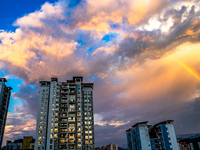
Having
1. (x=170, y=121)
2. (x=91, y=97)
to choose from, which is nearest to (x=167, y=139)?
(x=170, y=121)

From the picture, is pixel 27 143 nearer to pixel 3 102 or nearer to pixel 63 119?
pixel 3 102

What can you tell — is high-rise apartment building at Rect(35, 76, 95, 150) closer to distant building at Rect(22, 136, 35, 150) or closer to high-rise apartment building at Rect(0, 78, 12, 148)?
high-rise apartment building at Rect(0, 78, 12, 148)

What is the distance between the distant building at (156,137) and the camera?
348ft

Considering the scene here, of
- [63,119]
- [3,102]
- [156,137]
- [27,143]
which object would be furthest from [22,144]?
[156,137]

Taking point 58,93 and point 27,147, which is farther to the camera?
point 27,147

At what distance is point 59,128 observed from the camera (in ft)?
334

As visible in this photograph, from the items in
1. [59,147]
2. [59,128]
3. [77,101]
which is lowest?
[59,147]

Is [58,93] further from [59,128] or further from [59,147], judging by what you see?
[59,147]

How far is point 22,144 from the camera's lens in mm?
138125

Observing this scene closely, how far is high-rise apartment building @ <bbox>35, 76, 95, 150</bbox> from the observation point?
9925 centimetres

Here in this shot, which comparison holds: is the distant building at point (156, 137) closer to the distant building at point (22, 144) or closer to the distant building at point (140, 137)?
the distant building at point (140, 137)

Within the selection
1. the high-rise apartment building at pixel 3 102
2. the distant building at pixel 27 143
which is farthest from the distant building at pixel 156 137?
the high-rise apartment building at pixel 3 102

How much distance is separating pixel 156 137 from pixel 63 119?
2643 inches

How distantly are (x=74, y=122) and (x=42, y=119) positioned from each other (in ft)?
74.6
